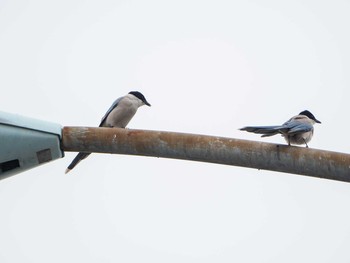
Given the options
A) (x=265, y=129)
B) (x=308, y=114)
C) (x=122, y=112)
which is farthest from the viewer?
(x=122, y=112)

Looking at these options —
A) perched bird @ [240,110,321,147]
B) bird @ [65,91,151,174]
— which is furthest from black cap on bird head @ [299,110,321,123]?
bird @ [65,91,151,174]

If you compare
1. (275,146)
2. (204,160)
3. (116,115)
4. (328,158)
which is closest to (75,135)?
(204,160)

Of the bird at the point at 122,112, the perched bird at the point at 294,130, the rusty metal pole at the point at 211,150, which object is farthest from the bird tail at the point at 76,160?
the rusty metal pole at the point at 211,150

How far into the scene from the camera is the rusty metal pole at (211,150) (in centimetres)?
307

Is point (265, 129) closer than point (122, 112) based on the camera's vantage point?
Yes

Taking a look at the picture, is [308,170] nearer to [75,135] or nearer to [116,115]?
[75,135]

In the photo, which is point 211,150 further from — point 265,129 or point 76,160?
point 76,160

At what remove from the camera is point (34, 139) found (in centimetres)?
321

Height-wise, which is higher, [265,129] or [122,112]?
[122,112]

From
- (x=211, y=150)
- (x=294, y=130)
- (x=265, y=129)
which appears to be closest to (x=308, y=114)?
(x=294, y=130)

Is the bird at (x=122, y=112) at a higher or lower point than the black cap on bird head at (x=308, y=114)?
higher

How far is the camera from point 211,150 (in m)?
3.20

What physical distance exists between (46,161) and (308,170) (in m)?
1.35

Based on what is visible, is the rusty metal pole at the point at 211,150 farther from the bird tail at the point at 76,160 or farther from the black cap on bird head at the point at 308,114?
the black cap on bird head at the point at 308,114
